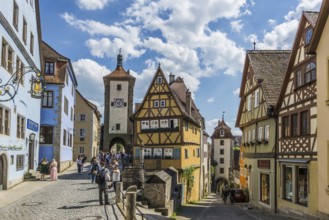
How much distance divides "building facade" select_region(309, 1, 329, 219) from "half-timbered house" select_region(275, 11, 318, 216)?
86 centimetres

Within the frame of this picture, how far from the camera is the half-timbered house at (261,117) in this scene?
2573 centimetres

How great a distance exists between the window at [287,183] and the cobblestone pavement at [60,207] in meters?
10.1

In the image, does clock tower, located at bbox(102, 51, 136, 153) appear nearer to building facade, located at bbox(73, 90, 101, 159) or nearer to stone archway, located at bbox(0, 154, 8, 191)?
building facade, located at bbox(73, 90, 101, 159)

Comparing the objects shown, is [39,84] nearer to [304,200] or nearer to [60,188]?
[60,188]

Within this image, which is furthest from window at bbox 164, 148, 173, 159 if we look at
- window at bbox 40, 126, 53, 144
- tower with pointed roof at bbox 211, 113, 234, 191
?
tower with pointed roof at bbox 211, 113, 234, 191

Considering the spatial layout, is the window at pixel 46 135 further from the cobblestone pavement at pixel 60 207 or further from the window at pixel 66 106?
the cobblestone pavement at pixel 60 207

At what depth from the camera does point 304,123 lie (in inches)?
834

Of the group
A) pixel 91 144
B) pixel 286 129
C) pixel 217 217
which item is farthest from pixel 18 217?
pixel 91 144

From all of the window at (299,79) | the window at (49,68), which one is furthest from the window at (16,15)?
the window at (299,79)

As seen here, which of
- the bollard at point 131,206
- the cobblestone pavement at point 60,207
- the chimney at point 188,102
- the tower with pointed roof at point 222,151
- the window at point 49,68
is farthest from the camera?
the tower with pointed roof at point 222,151

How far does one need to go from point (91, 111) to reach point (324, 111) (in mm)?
46382

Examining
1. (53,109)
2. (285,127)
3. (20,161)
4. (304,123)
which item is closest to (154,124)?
(53,109)

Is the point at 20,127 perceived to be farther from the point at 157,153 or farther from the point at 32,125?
the point at 157,153

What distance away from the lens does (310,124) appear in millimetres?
20031
